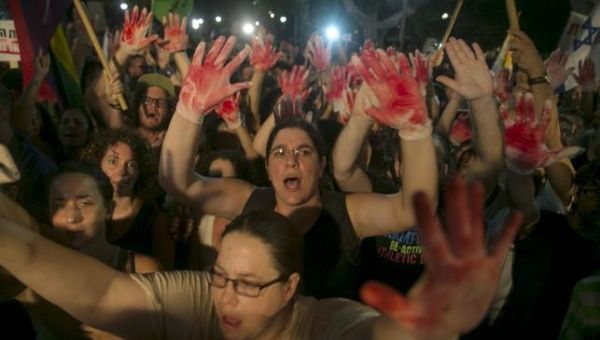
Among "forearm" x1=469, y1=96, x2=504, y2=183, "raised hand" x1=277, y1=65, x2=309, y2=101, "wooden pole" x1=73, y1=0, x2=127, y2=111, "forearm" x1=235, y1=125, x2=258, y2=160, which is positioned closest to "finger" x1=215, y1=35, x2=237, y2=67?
"forearm" x1=469, y1=96, x2=504, y2=183

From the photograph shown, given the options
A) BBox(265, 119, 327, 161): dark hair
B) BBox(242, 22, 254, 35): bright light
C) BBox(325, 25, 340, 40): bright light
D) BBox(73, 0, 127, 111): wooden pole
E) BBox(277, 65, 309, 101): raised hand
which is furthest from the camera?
BBox(242, 22, 254, 35): bright light

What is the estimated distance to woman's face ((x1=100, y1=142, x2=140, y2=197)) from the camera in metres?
3.83

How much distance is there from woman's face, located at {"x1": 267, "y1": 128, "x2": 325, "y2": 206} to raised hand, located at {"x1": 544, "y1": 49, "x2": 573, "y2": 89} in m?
3.56

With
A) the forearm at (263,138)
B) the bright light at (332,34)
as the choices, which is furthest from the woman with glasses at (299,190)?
the bright light at (332,34)

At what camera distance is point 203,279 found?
2.36 m

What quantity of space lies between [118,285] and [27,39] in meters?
3.76

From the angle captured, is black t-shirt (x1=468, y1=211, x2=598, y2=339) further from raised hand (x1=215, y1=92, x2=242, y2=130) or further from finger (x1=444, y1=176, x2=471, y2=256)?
finger (x1=444, y1=176, x2=471, y2=256)

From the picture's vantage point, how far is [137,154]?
3957 millimetres

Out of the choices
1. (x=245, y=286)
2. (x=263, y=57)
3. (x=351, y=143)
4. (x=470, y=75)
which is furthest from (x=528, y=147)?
(x=263, y=57)

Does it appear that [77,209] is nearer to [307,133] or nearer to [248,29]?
[307,133]

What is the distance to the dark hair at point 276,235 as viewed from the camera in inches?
87.1

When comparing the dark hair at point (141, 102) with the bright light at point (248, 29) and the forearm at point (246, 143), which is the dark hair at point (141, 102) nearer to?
the forearm at point (246, 143)

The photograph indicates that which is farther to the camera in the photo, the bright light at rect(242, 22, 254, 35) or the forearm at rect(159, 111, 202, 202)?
the bright light at rect(242, 22, 254, 35)

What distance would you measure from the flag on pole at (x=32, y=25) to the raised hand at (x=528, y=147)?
361cm
